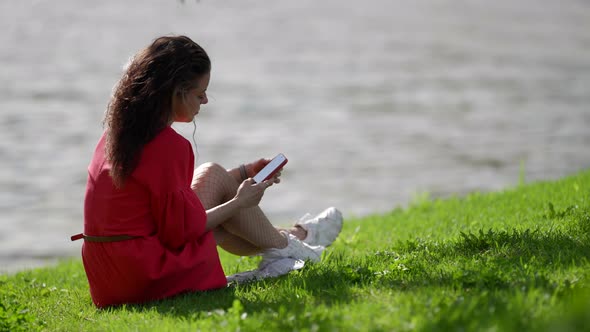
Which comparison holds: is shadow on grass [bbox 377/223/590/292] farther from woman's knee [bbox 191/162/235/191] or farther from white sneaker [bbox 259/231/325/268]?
woman's knee [bbox 191/162/235/191]

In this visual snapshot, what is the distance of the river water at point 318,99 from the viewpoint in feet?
38.8

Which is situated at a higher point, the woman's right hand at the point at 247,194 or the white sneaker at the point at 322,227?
the woman's right hand at the point at 247,194

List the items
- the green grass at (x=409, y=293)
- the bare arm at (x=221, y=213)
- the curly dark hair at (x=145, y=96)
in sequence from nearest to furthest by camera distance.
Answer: the green grass at (x=409, y=293) < the curly dark hair at (x=145, y=96) < the bare arm at (x=221, y=213)

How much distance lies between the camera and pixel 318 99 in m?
16.7

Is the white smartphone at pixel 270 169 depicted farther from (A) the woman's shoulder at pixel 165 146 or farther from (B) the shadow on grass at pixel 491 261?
(B) the shadow on grass at pixel 491 261

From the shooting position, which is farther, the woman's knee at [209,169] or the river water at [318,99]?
the river water at [318,99]

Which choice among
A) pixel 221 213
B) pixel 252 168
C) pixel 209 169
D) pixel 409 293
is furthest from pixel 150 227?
pixel 409 293

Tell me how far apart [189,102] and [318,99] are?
12.2 m

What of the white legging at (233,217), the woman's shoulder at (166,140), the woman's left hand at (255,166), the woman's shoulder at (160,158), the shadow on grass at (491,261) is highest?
the woman's shoulder at (166,140)

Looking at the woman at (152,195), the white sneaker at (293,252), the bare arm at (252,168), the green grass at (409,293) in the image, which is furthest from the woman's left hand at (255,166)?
the green grass at (409,293)

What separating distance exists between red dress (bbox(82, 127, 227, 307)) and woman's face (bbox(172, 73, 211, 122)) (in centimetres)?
15

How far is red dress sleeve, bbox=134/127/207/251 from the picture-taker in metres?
4.45

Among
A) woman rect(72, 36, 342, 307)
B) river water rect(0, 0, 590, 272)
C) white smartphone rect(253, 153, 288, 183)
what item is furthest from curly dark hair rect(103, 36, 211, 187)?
river water rect(0, 0, 590, 272)

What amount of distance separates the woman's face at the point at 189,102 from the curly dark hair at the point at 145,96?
28mm
